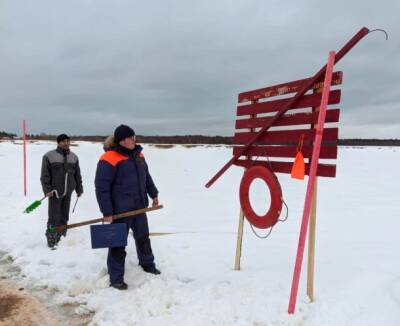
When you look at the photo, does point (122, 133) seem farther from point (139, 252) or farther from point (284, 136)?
point (284, 136)

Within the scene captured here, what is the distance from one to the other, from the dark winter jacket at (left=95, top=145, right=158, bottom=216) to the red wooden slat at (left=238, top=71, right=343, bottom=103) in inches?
60.3

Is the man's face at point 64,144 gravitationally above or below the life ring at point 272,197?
above

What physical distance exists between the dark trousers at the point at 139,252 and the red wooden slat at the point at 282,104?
1.89 meters

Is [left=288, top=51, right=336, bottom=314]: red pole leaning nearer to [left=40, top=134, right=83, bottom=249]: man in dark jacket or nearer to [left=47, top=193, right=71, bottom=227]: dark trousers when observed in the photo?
[left=40, top=134, right=83, bottom=249]: man in dark jacket

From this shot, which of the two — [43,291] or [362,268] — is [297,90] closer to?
[362,268]

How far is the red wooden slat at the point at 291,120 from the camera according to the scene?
132 inches

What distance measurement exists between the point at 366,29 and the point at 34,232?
20.2ft

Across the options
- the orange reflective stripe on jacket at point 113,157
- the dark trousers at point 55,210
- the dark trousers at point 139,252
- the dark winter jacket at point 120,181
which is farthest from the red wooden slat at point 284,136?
the dark trousers at point 55,210

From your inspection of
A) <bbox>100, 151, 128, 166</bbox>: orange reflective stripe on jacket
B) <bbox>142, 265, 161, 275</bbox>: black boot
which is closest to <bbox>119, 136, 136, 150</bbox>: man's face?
<bbox>100, 151, 128, 166</bbox>: orange reflective stripe on jacket

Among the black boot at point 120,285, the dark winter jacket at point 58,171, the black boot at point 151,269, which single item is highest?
the dark winter jacket at point 58,171

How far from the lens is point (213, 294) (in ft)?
12.8

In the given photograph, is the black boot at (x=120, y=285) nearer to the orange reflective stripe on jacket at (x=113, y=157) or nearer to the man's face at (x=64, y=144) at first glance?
the orange reflective stripe on jacket at (x=113, y=157)

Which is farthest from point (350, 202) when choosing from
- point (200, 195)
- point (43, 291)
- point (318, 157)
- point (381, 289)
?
point (43, 291)

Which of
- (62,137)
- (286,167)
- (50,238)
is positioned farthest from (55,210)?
(286,167)
